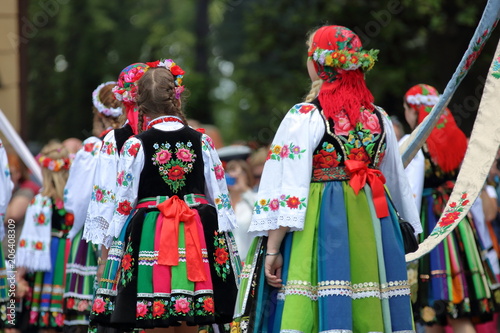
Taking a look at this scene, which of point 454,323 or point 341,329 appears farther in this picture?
point 454,323

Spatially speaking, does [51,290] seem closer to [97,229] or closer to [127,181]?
[97,229]

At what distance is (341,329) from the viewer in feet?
14.5

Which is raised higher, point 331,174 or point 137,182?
Result: point 137,182

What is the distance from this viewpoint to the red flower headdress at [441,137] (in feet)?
22.1

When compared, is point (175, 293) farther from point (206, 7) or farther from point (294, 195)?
point (206, 7)

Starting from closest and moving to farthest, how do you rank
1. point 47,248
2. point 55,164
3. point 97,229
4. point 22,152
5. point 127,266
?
point 127,266
point 97,229
point 47,248
point 55,164
point 22,152

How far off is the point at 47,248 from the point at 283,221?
10.8 feet

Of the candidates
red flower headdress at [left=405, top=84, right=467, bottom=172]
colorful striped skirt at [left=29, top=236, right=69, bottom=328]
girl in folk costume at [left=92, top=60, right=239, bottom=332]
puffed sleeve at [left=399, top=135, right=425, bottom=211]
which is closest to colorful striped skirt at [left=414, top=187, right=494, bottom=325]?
puffed sleeve at [left=399, top=135, right=425, bottom=211]

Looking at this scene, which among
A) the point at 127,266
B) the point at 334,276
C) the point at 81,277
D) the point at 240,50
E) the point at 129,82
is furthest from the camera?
the point at 240,50

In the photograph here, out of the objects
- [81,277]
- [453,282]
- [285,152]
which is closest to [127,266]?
[285,152]

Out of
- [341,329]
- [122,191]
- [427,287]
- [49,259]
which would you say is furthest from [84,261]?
[341,329]

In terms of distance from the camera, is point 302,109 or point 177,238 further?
point 177,238

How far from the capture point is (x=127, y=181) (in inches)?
204

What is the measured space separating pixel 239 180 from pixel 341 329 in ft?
13.3
